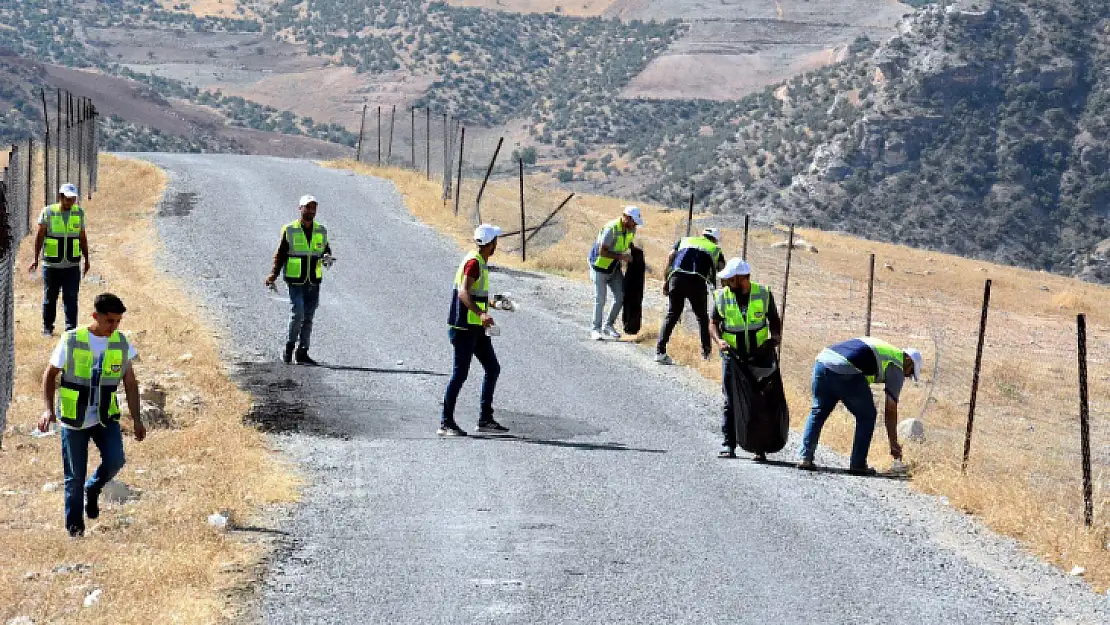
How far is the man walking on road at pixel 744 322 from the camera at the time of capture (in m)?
11.7

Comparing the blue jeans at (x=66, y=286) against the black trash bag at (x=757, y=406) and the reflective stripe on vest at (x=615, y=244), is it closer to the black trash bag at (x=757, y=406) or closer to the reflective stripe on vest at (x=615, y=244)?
the reflective stripe on vest at (x=615, y=244)

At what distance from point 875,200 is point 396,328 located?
55.3 meters

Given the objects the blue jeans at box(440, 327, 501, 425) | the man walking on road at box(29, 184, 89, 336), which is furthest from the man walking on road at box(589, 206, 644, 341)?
the man walking on road at box(29, 184, 89, 336)

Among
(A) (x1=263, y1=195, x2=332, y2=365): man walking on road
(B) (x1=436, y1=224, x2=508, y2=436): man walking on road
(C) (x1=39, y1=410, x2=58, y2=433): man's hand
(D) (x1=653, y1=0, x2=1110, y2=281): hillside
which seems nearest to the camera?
(C) (x1=39, y1=410, x2=58, y2=433): man's hand

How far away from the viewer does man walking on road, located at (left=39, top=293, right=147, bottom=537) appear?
9016 millimetres

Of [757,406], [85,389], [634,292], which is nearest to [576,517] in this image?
[757,406]

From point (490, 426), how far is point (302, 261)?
3.56 metres

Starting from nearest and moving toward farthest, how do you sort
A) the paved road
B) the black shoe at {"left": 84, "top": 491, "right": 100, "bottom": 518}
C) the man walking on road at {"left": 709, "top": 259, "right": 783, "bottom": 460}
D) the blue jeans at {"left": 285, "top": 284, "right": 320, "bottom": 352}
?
the paved road
the black shoe at {"left": 84, "top": 491, "right": 100, "bottom": 518}
the man walking on road at {"left": 709, "top": 259, "right": 783, "bottom": 460}
the blue jeans at {"left": 285, "top": 284, "right": 320, "bottom": 352}

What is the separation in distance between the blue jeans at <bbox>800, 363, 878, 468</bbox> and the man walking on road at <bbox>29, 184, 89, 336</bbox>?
855 cm

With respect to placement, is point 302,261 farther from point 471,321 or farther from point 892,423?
point 892,423

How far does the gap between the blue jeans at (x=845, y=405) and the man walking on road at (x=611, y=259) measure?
5.70 metres

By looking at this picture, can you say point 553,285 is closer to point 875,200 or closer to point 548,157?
point 875,200

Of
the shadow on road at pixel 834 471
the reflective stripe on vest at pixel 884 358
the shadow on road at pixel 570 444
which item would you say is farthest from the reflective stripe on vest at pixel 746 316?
the shadow on road at pixel 570 444

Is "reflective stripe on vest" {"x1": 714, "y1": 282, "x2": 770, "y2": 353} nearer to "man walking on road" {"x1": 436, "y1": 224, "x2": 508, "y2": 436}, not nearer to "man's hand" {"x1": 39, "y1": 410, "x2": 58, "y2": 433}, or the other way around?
"man walking on road" {"x1": 436, "y1": 224, "x2": 508, "y2": 436}
